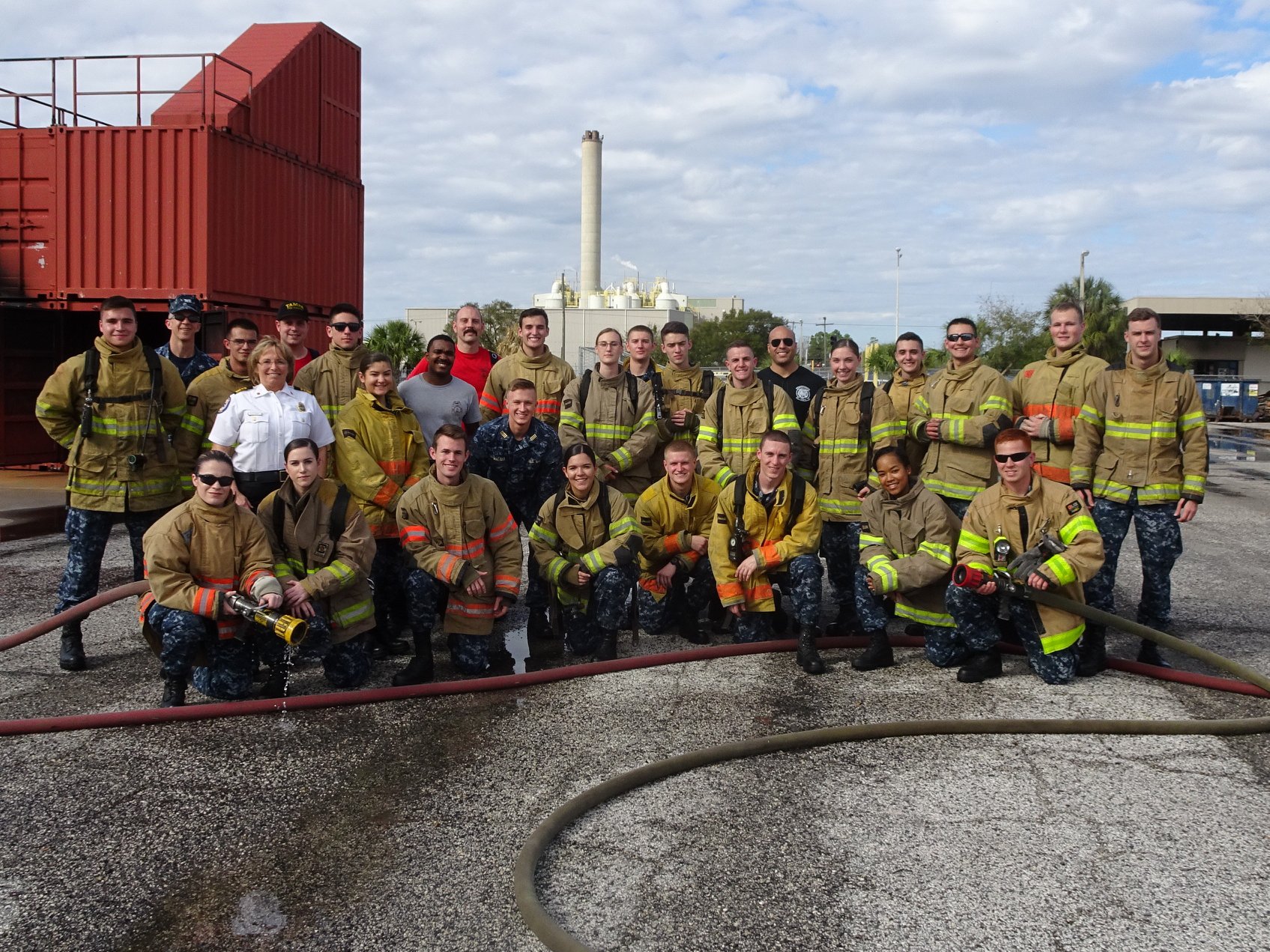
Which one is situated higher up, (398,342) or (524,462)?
(398,342)

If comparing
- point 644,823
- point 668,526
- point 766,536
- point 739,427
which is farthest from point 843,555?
point 644,823

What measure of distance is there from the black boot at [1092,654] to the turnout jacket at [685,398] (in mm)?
2743

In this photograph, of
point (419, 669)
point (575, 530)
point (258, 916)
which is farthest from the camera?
point (575, 530)

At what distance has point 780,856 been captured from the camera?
3393 mm

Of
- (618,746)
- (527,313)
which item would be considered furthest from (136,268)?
(618,746)

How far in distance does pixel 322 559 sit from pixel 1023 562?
350 centimetres

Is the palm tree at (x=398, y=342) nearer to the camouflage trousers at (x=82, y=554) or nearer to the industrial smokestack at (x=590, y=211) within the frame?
the camouflage trousers at (x=82, y=554)

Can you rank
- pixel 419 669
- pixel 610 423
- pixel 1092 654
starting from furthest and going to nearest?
pixel 610 423
pixel 1092 654
pixel 419 669

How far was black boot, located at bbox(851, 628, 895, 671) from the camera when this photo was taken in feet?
17.9

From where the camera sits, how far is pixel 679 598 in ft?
20.7

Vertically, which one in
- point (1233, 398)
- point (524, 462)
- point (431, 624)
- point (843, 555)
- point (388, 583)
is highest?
point (1233, 398)

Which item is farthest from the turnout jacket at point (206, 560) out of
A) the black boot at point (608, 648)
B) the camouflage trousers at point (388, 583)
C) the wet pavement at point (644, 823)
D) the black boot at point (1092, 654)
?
the black boot at point (1092, 654)

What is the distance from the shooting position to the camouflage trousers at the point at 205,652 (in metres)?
4.70

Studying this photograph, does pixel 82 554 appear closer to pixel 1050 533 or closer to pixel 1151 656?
pixel 1050 533
